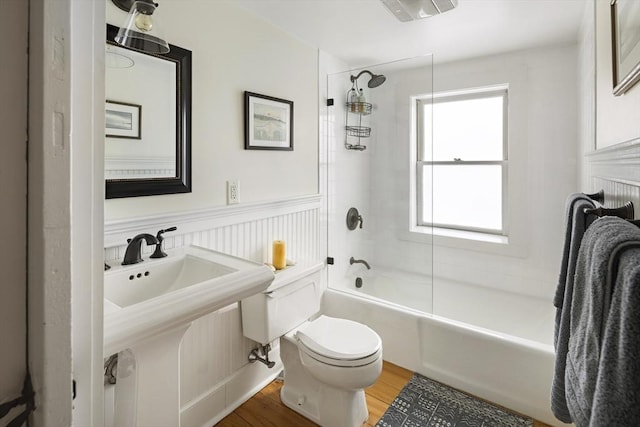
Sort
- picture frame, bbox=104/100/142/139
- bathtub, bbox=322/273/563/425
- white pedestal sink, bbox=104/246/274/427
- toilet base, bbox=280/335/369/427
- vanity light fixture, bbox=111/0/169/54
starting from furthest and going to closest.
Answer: bathtub, bbox=322/273/563/425 → toilet base, bbox=280/335/369/427 → picture frame, bbox=104/100/142/139 → vanity light fixture, bbox=111/0/169/54 → white pedestal sink, bbox=104/246/274/427

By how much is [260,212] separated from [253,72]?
0.81 m

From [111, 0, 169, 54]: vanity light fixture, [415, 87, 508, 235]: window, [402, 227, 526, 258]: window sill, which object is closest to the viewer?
[111, 0, 169, 54]: vanity light fixture

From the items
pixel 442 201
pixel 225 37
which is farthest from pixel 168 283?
pixel 442 201

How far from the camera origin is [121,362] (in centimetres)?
115

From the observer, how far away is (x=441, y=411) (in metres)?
1.83

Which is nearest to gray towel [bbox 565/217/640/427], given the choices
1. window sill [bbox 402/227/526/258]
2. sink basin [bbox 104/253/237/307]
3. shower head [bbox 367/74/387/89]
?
sink basin [bbox 104/253/237/307]

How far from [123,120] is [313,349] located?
134 centimetres

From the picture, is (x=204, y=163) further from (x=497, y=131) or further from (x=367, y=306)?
(x=497, y=131)

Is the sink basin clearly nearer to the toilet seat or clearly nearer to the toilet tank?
the toilet tank

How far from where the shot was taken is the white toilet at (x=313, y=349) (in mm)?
1618

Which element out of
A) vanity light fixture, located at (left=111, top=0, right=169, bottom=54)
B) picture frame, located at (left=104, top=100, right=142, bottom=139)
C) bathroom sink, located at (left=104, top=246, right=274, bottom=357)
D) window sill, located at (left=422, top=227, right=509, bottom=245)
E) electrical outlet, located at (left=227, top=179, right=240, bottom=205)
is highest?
vanity light fixture, located at (left=111, top=0, right=169, bottom=54)

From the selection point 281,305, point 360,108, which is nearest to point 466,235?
point 360,108

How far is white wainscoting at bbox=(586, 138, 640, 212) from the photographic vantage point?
2.52ft

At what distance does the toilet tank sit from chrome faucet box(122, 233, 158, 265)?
0.60 metres
